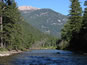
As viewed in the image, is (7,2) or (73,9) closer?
(7,2)

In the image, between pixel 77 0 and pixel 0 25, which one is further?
pixel 77 0

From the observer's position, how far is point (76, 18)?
178 ft

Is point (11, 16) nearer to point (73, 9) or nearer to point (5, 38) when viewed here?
point (5, 38)

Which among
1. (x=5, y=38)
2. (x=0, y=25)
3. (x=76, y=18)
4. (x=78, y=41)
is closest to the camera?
(x=0, y=25)

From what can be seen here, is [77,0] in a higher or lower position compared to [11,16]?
higher

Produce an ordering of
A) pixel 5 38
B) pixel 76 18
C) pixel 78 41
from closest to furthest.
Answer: pixel 5 38 → pixel 78 41 → pixel 76 18

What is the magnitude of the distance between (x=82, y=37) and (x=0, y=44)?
20827 millimetres

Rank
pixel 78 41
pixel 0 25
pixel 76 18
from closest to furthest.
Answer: pixel 0 25, pixel 78 41, pixel 76 18

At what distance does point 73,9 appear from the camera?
56375mm

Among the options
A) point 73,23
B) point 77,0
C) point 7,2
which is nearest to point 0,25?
point 7,2

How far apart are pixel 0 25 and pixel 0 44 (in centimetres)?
560

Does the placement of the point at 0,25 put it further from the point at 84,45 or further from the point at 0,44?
the point at 84,45

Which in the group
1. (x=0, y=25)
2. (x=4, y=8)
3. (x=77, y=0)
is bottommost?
(x=0, y=25)

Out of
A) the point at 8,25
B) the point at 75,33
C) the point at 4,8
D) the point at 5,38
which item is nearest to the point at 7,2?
the point at 4,8
